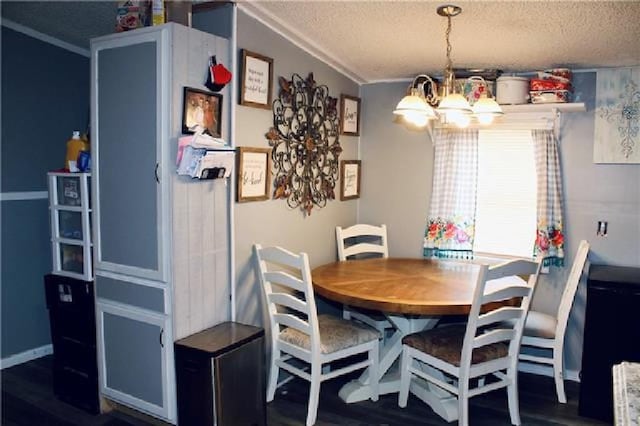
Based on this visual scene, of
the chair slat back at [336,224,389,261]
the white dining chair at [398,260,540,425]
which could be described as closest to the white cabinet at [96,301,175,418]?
the white dining chair at [398,260,540,425]

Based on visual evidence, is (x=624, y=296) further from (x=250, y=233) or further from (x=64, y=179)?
(x=64, y=179)

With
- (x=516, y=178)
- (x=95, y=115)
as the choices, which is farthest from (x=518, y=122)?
(x=95, y=115)

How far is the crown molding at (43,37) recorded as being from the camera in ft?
10.8

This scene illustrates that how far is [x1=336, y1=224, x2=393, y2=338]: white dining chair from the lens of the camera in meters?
3.49

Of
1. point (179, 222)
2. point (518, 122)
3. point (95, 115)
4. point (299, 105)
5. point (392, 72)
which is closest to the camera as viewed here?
point (179, 222)

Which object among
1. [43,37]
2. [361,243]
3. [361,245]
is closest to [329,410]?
[361,245]

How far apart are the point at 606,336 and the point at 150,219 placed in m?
2.55

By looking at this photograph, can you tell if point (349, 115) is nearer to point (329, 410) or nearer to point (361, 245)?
point (361, 245)

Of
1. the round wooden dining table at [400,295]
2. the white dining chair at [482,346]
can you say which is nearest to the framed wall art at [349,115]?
the round wooden dining table at [400,295]

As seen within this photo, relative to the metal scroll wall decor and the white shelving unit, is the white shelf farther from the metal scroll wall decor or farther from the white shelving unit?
the white shelving unit

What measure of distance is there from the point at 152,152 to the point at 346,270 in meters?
1.48

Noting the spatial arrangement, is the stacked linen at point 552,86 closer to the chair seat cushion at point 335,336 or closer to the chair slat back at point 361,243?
the chair slat back at point 361,243

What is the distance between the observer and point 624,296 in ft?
8.99

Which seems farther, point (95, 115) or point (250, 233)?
point (250, 233)
